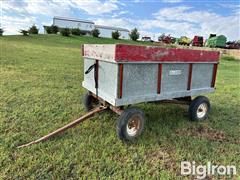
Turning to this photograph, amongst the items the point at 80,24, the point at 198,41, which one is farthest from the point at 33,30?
the point at 80,24

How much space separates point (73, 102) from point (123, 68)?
213cm

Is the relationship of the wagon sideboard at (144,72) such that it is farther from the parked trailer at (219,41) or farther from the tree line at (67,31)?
the tree line at (67,31)

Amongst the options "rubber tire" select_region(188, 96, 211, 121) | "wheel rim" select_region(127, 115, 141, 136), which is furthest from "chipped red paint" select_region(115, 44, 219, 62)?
"wheel rim" select_region(127, 115, 141, 136)

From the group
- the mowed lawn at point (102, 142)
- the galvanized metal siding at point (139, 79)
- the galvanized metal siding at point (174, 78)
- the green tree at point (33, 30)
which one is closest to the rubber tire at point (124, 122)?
the mowed lawn at point (102, 142)

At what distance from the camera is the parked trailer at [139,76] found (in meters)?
2.45

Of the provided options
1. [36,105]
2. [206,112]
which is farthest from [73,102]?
[206,112]

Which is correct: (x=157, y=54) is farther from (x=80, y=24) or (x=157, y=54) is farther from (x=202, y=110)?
(x=80, y=24)

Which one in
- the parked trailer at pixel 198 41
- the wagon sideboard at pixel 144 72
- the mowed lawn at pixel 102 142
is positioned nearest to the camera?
the mowed lawn at pixel 102 142

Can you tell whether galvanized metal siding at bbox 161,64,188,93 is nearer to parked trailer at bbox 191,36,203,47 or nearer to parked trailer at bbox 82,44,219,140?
parked trailer at bbox 82,44,219,140

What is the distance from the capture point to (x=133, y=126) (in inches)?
112

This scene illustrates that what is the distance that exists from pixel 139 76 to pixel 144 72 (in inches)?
3.7

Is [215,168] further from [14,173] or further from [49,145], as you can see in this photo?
[14,173]

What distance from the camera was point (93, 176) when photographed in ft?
6.92

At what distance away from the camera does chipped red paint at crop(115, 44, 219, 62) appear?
2.33 meters
